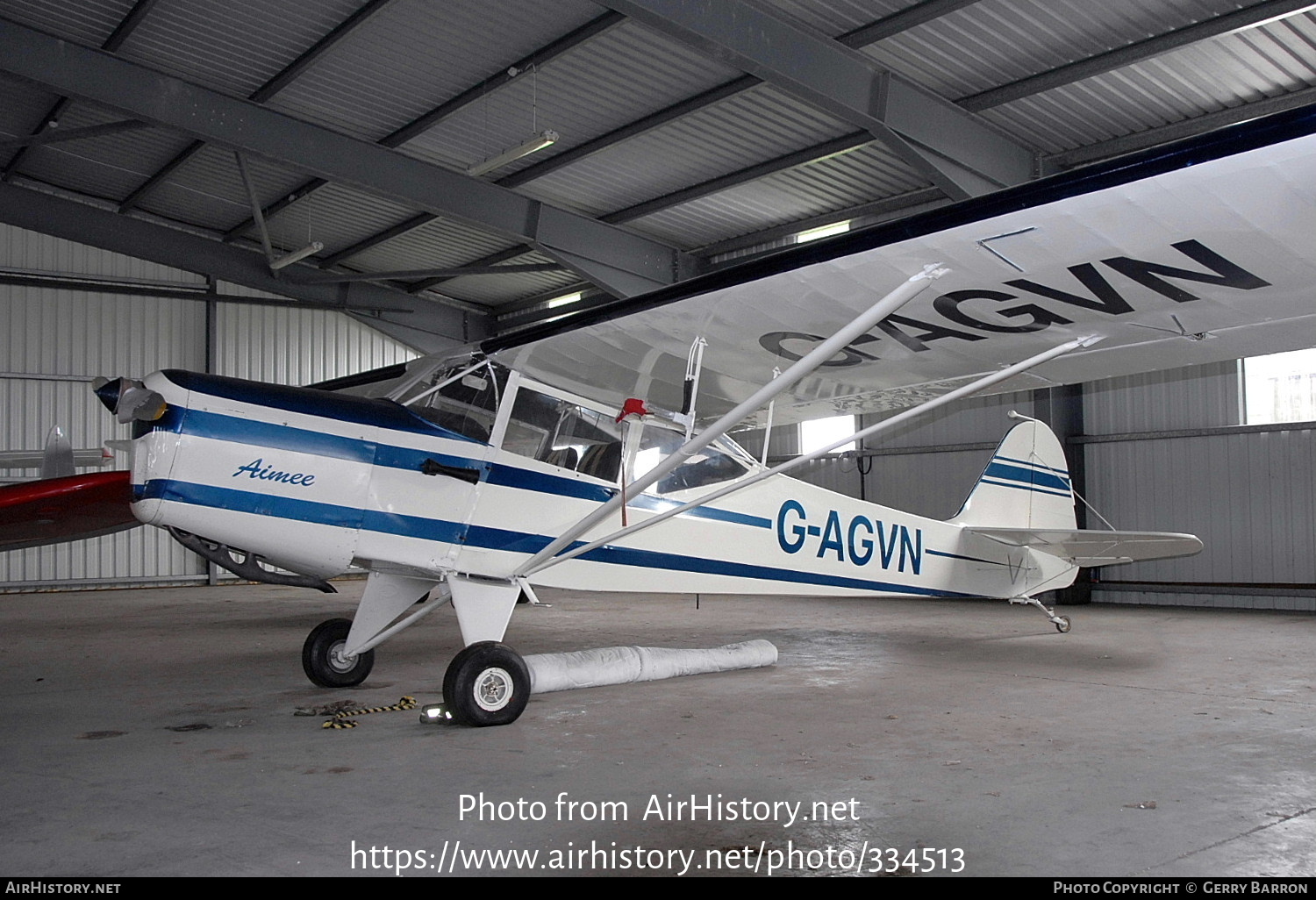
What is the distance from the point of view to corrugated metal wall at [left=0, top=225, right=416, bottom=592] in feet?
62.1

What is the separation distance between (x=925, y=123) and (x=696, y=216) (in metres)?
5.76

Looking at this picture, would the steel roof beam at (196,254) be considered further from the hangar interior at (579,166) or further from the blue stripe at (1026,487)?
the blue stripe at (1026,487)

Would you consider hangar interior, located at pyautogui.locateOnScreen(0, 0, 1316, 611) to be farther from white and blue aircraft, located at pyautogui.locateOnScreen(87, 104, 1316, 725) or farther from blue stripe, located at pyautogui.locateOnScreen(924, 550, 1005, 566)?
blue stripe, located at pyautogui.locateOnScreen(924, 550, 1005, 566)

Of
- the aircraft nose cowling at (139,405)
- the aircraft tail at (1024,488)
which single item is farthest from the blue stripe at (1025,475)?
the aircraft nose cowling at (139,405)

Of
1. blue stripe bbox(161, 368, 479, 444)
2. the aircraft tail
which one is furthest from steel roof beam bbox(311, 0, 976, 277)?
blue stripe bbox(161, 368, 479, 444)

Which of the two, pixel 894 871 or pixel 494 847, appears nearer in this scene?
pixel 894 871

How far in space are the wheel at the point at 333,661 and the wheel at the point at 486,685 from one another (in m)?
1.63

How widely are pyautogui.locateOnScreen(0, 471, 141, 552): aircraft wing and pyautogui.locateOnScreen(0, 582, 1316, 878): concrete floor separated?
1.16m

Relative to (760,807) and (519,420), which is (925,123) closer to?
(519,420)

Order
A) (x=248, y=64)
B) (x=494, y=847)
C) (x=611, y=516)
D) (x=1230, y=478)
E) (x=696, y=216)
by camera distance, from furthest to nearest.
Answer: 1. (x=696, y=216)
2. (x=1230, y=478)
3. (x=248, y=64)
4. (x=611, y=516)
5. (x=494, y=847)

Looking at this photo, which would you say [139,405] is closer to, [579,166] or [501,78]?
[501,78]

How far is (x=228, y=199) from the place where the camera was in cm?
1791
